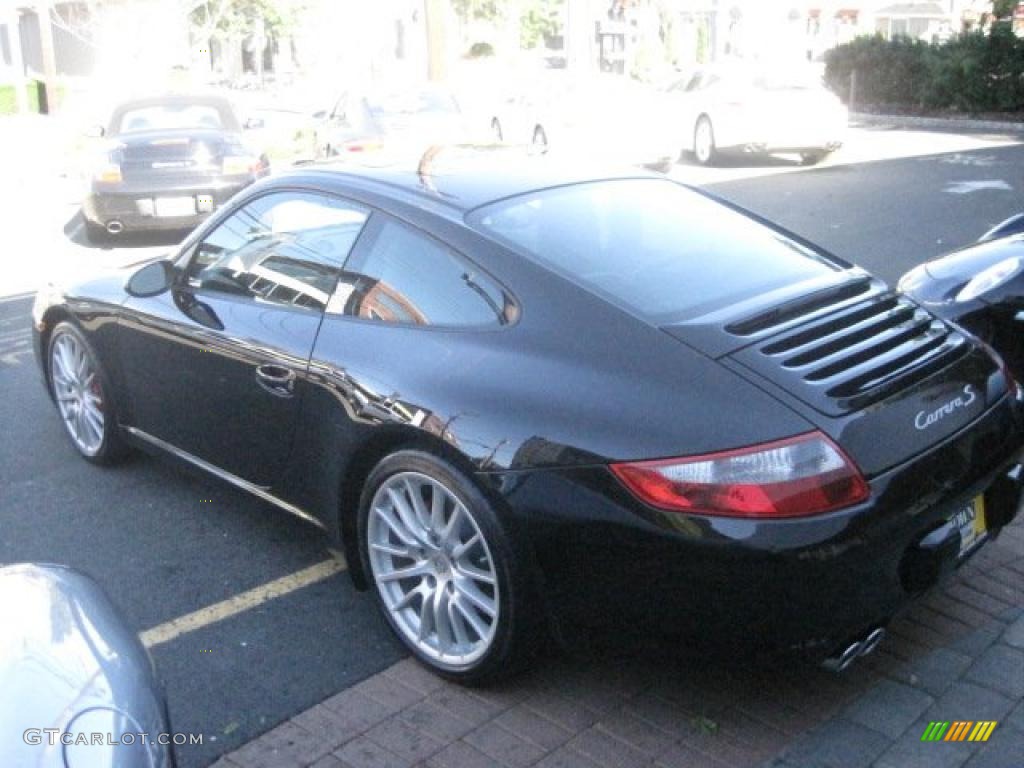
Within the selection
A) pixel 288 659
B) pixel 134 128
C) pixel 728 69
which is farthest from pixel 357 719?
pixel 728 69

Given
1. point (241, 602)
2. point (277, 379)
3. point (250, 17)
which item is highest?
point (250, 17)

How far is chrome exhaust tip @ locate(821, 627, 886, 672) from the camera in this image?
3.15m

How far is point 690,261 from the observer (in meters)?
3.88

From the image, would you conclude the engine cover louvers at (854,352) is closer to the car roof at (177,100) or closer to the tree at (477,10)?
the car roof at (177,100)

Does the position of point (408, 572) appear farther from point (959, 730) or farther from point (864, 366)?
point (959, 730)

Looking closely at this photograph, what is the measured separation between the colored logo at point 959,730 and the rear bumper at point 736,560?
0.32 meters

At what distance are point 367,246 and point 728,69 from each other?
50.8 feet

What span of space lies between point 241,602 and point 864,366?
2230mm

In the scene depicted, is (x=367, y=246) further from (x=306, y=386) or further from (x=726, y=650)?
(x=726, y=650)

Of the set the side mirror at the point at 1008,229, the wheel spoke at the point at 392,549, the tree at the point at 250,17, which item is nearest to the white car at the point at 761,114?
the side mirror at the point at 1008,229

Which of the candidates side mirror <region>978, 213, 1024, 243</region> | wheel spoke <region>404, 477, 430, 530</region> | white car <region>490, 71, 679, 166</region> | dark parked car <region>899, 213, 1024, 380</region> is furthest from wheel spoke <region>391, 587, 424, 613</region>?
white car <region>490, 71, 679, 166</region>

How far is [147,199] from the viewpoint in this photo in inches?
452

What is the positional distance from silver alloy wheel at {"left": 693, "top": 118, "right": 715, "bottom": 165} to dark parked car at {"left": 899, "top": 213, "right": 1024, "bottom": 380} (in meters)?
12.6

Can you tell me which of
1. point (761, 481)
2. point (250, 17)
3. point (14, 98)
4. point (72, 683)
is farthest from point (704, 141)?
point (250, 17)
